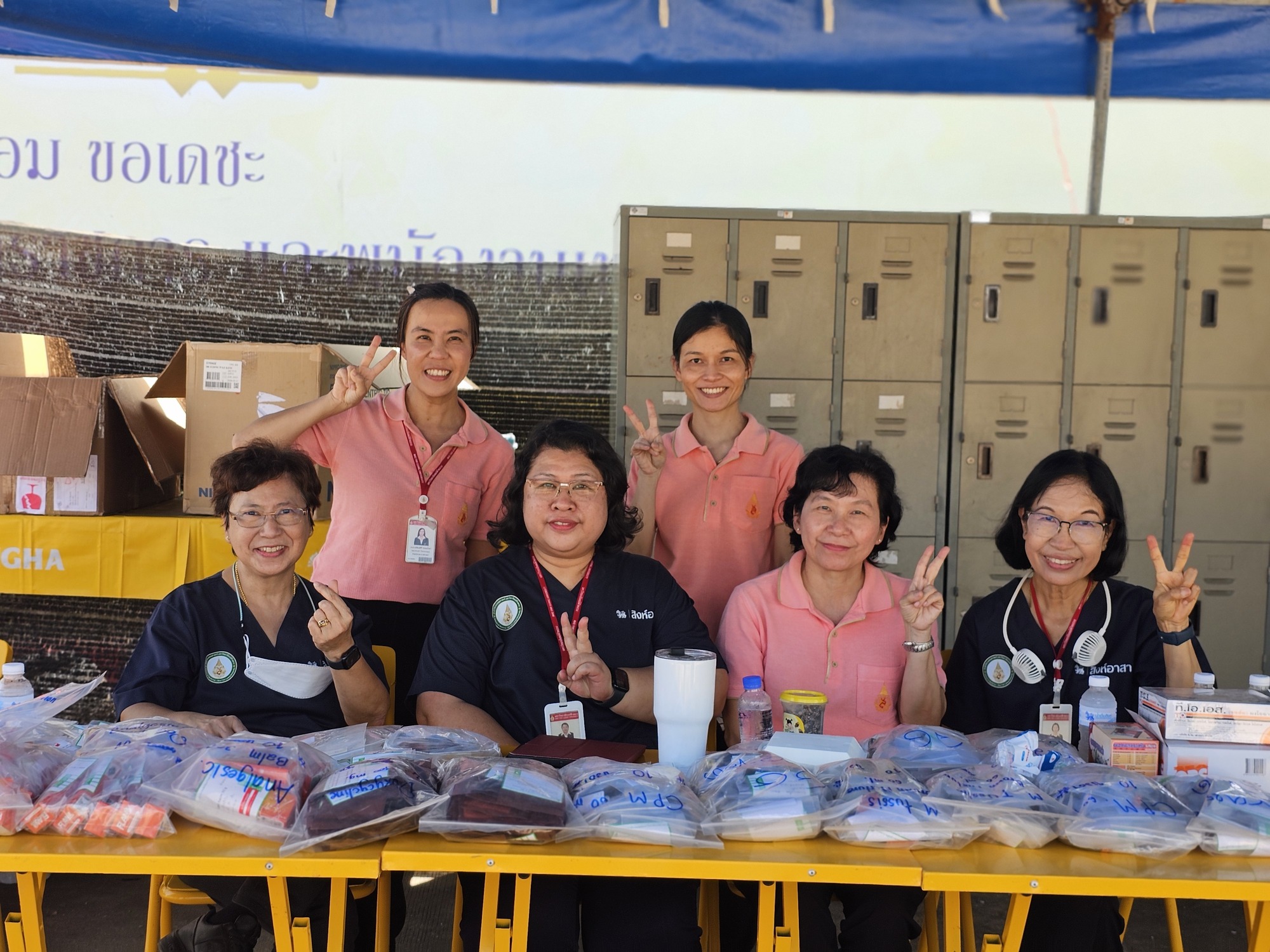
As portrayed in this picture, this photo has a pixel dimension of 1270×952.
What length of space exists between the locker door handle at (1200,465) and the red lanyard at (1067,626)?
245 cm

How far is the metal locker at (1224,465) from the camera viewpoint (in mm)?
4016

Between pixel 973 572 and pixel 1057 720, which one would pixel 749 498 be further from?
pixel 973 572

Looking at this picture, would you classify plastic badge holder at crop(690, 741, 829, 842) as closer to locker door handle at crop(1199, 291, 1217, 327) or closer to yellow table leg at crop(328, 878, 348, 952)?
yellow table leg at crop(328, 878, 348, 952)

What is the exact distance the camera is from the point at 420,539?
2.38m

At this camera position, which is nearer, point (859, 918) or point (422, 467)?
point (859, 918)

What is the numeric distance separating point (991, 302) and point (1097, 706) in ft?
8.56

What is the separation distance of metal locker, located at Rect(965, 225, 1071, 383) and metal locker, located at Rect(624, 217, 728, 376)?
3.43 ft

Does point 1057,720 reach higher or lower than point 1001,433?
lower

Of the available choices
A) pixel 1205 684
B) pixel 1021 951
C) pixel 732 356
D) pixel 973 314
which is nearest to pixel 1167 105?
pixel 973 314

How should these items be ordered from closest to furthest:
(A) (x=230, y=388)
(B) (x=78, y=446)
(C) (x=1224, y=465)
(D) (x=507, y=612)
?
1. (D) (x=507, y=612)
2. (B) (x=78, y=446)
3. (A) (x=230, y=388)
4. (C) (x=1224, y=465)

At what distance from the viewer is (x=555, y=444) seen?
2002mm

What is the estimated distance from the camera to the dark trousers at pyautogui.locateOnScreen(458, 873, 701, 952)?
1512 millimetres

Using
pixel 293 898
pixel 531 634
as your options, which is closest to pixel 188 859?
pixel 293 898

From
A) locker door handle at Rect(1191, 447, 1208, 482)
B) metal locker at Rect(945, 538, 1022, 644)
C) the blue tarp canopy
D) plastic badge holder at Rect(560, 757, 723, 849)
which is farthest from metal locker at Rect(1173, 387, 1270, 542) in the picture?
plastic badge holder at Rect(560, 757, 723, 849)
